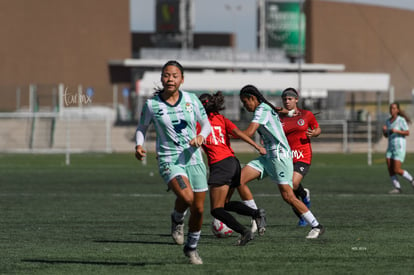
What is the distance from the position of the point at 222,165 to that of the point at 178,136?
7.64 ft

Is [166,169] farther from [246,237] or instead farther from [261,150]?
[261,150]

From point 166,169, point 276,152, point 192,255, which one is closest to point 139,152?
point 166,169

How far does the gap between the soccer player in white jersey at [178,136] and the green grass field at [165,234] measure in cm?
75

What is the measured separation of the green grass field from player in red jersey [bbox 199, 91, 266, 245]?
1.11ft

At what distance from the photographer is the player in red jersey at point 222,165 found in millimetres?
12250

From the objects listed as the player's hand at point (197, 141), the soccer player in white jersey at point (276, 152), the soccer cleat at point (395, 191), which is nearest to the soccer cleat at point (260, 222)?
the soccer player in white jersey at point (276, 152)

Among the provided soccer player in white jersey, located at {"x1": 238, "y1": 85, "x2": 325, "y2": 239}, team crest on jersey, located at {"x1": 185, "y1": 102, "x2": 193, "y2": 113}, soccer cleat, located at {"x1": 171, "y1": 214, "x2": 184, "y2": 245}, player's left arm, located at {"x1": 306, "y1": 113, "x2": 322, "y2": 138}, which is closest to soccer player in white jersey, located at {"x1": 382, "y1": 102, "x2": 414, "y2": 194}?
player's left arm, located at {"x1": 306, "y1": 113, "x2": 322, "y2": 138}

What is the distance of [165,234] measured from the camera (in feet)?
46.0

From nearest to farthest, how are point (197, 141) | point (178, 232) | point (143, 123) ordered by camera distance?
1. point (197, 141)
2. point (143, 123)
3. point (178, 232)

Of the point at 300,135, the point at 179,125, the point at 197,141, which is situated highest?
the point at 179,125

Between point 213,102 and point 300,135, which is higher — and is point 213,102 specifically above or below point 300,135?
above

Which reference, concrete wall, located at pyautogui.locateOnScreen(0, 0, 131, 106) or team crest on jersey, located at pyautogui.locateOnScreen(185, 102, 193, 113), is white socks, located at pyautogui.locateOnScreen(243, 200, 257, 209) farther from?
concrete wall, located at pyautogui.locateOnScreen(0, 0, 131, 106)

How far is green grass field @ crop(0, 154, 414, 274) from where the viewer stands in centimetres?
1058

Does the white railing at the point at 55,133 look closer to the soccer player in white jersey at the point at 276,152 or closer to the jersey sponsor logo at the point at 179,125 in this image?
the soccer player in white jersey at the point at 276,152
